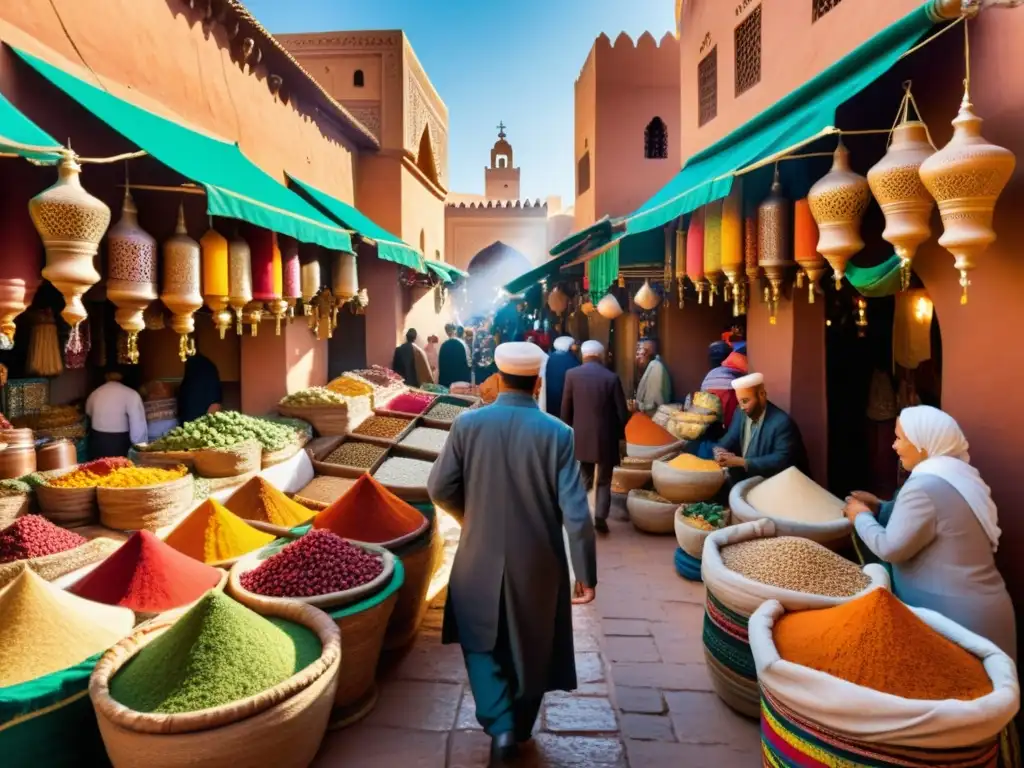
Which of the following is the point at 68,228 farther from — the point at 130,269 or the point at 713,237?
the point at 713,237

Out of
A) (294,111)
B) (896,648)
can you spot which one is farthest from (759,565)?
(294,111)

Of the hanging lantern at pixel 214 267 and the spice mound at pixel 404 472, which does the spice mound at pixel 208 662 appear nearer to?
the hanging lantern at pixel 214 267

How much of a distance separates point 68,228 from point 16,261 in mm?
302

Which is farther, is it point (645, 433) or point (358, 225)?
point (358, 225)

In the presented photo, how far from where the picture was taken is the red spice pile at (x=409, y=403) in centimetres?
760

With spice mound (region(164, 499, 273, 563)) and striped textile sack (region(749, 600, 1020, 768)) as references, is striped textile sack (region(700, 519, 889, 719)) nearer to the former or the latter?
striped textile sack (region(749, 600, 1020, 768))

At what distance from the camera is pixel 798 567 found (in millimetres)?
2682

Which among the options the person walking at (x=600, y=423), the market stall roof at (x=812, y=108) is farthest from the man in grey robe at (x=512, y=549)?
the person walking at (x=600, y=423)

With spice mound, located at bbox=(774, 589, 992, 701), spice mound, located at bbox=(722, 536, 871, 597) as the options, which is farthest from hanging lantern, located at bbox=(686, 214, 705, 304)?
spice mound, located at bbox=(774, 589, 992, 701)

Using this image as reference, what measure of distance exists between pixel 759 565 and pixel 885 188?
154cm

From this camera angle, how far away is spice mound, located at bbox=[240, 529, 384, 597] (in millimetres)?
2691

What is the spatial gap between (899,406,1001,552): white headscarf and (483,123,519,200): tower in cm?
2614

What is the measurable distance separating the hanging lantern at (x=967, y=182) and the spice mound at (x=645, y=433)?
3.66m

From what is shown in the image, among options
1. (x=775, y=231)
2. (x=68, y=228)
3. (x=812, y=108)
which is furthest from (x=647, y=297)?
(x=68, y=228)
